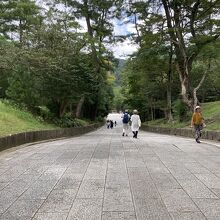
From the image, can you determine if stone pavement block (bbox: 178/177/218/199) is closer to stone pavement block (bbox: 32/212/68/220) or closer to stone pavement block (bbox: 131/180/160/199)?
stone pavement block (bbox: 131/180/160/199)

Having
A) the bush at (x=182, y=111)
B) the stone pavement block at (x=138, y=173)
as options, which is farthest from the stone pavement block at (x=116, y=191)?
the bush at (x=182, y=111)

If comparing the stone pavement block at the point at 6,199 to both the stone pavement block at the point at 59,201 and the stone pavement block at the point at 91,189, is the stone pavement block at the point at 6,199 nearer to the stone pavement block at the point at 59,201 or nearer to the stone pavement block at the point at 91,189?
the stone pavement block at the point at 59,201

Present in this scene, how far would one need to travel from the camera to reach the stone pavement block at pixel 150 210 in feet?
15.9

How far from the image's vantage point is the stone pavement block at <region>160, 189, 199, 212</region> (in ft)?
17.1

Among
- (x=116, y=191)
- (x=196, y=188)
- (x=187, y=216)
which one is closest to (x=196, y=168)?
(x=196, y=188)

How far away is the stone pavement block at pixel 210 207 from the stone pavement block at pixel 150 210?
53cm

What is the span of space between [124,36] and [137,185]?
3448cm

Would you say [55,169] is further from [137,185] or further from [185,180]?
[185,180]

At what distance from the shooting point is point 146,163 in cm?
916

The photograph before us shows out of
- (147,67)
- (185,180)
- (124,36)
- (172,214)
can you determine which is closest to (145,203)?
(172,214)

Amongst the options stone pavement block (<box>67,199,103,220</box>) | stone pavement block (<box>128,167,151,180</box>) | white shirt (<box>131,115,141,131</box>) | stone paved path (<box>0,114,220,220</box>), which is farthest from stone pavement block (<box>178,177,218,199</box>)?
white shirt (<box>131,115,141,131</box>)

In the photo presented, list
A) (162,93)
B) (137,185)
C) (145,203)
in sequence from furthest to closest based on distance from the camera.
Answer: (162,93) < (137,185) < (145,203)

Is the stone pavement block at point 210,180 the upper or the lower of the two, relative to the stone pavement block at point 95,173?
lower

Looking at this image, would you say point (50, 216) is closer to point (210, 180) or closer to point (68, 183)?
point (68, 183)
